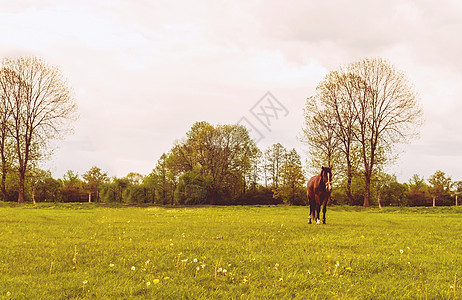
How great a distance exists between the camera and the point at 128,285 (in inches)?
276

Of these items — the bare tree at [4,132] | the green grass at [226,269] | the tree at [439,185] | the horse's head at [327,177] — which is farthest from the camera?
the tree at [439,185]

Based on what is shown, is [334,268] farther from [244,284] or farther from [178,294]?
[178,294]

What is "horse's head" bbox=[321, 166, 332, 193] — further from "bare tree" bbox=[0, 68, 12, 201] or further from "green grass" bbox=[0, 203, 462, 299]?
"bare tree" bbox=[0, 68, 12, 201]

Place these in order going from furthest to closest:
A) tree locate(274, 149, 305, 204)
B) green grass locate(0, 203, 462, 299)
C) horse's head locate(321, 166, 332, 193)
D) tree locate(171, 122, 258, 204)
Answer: tree locate(171, 122, 258, 204)
tree locate(274, 149, 305, 204)
horse's head locate(321, 166, 332, 193)
green grass locate(0, 203, 462, 299)

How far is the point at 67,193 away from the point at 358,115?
2435 inches

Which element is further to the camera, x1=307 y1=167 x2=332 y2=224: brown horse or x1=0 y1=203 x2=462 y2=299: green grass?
x1=307 y1=167 x2=332 y2=224: brown horse

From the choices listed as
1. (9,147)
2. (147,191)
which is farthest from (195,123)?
(9,147)

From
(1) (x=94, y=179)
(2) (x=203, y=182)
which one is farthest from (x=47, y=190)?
(2) (x=203, y=182)

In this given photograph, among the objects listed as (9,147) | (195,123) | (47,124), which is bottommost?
(9,147)

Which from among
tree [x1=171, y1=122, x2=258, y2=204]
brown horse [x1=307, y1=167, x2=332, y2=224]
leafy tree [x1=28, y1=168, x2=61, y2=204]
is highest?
tree [x1=171, y1=122, x2=258, y2=204]

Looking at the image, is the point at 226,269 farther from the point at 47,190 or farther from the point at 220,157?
the point at 47,190

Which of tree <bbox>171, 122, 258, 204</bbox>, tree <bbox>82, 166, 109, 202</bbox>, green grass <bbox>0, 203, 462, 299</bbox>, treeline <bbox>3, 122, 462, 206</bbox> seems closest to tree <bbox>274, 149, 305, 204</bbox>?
treeline <bbox>3, 122, 462, 206</bbox>

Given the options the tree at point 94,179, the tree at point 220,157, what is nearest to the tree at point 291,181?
the tree at point 220,157

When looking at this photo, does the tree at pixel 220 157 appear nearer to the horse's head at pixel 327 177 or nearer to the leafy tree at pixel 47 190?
the leafy tree at pixel 47 190
